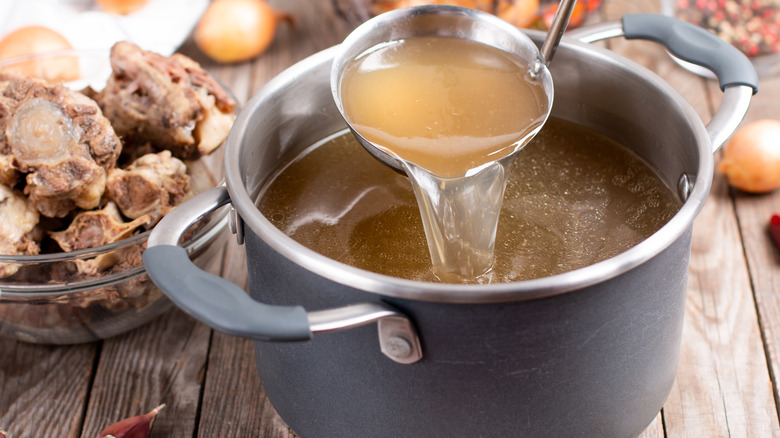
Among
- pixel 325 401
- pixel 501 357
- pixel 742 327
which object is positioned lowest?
pixel 742 327

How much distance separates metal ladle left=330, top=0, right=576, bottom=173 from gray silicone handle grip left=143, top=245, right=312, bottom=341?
39 centimetres

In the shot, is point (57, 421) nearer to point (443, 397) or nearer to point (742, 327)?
point (443, 397)

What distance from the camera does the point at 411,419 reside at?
0.97 meters

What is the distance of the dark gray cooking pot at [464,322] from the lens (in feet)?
2.76

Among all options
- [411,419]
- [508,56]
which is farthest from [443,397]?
[508,56]

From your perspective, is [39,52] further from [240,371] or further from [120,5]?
[240,371]

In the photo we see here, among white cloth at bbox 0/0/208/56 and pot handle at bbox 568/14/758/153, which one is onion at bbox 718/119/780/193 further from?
white cloth at bbox 0/0/208/56

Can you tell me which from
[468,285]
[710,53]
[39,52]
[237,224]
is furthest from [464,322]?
[39,52]

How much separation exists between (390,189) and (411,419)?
0.40 metres

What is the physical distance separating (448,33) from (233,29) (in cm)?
77

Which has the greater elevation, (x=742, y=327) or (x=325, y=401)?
(x=325, y=401)

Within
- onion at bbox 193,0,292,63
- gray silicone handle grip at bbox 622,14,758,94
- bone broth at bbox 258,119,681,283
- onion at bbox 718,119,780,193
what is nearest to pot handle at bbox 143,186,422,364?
bone broth at bbox 258,119,681,283

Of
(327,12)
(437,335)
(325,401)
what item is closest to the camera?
(437,335)

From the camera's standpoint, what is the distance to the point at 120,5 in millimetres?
2014
